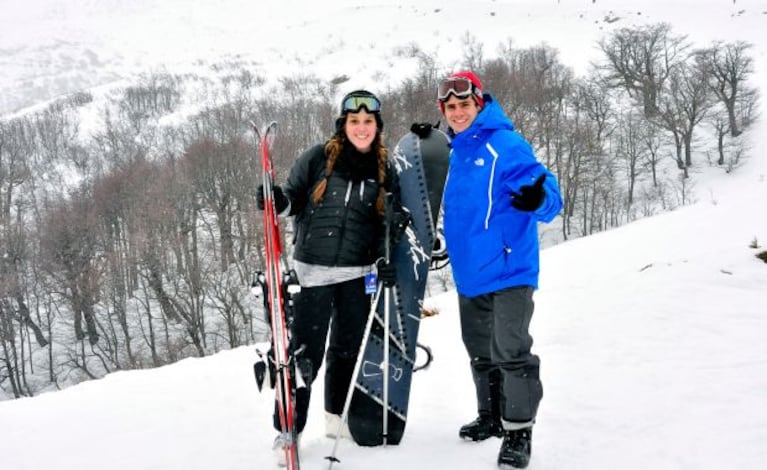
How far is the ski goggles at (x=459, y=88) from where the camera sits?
2.89m

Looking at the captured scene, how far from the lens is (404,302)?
10.7 feet

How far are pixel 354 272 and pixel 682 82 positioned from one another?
1728 inches

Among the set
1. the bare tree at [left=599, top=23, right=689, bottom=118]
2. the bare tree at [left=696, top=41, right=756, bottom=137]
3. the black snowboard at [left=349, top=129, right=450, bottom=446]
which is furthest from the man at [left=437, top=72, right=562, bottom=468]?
the bare tree at [left=599, top=23, right=689, bottom=118]

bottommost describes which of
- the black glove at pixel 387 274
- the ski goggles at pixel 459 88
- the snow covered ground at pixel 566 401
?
the snow covered ground at pixel 566 401

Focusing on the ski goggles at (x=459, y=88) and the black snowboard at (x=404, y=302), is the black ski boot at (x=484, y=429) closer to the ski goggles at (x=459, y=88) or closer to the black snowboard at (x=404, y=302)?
the black snowboard at (x=404, y=302)

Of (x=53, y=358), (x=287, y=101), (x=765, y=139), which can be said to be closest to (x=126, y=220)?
(x=53, y=358)

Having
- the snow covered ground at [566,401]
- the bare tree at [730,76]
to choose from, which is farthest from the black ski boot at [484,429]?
the bare tree at [730,76]

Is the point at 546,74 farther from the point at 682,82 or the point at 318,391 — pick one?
the point at 318,391

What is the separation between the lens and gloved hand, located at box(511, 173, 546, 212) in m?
2.54

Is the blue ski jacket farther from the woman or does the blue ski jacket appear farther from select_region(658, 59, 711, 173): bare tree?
select_region(658, 59, 711, 173): bare tree

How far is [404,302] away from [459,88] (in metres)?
1.37

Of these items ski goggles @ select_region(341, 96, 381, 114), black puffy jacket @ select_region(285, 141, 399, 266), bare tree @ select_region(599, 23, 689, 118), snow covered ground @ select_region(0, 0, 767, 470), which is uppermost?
bare tree @ select_region(599, 23, 689, 118)

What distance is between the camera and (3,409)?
4.15m

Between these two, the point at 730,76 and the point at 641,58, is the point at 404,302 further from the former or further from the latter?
the point at 641,58
